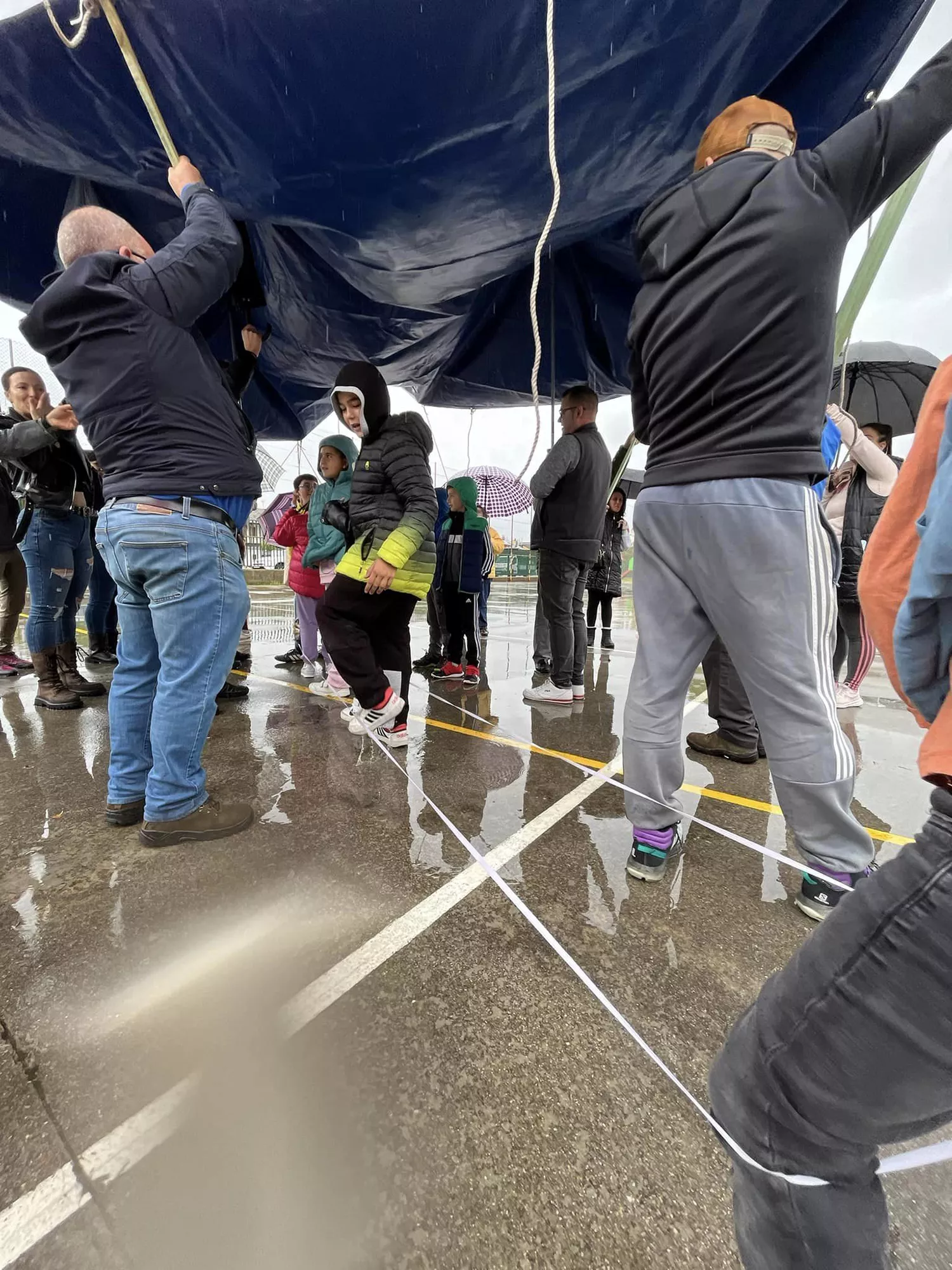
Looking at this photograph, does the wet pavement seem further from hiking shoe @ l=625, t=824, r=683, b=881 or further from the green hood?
the green hood

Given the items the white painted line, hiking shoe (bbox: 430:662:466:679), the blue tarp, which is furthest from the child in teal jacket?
the white painted line

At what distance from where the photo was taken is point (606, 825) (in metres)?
2.00

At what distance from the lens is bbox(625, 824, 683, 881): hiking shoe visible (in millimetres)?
1646

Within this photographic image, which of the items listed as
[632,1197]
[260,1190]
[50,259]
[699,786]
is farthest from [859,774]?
[50,259]

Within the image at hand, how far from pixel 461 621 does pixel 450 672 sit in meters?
0.47

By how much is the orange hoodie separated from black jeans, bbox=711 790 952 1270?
0.18 ft

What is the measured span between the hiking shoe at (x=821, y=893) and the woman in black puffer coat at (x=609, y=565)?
466 centimetres

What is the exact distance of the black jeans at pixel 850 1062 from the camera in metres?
0.51

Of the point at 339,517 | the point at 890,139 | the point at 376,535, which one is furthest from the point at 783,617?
the point at 339,517

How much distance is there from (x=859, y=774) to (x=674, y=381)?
2.12 m

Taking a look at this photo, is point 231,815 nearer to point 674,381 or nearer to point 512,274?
point 674,381

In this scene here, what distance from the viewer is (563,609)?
3600mm

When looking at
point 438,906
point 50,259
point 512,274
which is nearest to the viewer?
point 438,906

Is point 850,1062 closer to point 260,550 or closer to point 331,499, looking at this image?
point 331,499
